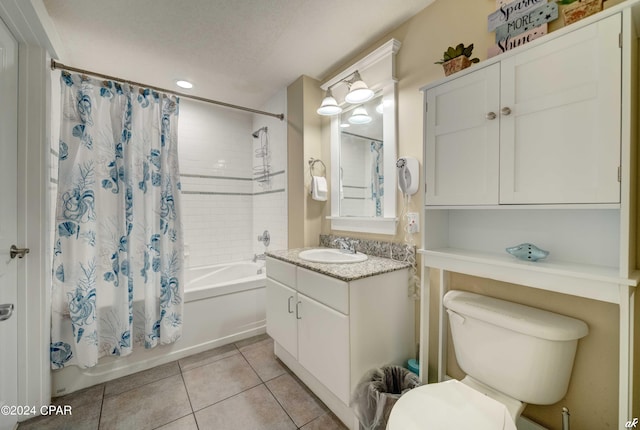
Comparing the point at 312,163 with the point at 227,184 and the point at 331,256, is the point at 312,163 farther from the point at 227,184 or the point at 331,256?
the point at 227,184

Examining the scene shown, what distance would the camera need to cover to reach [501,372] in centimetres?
111

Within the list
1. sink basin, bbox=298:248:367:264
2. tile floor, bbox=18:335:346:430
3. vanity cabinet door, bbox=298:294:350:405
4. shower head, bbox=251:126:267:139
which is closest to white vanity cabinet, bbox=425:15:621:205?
sink basin, bbox=298:248:367:264

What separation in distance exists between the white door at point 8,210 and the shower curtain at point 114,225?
24cm

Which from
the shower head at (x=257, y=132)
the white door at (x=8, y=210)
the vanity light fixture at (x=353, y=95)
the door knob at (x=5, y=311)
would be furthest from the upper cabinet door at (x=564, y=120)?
the shower head at (x=257, y=132)

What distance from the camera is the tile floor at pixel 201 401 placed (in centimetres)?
149

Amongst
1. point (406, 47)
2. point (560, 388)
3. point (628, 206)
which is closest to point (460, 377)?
point (560, 388)

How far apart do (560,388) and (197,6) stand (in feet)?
8.66

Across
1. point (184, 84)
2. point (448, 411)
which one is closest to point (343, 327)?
point (448, 411)

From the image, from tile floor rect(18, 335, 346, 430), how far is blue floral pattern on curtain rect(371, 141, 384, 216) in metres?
1.38

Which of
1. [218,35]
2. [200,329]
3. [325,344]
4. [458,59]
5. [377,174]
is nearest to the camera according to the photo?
[458,59]

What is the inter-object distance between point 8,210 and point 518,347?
2547mm

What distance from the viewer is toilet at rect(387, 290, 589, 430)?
0.95m

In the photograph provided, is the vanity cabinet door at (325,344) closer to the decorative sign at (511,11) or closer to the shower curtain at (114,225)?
the shower curtain at (114,225)

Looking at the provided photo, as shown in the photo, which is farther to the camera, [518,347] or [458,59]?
[458,59]
